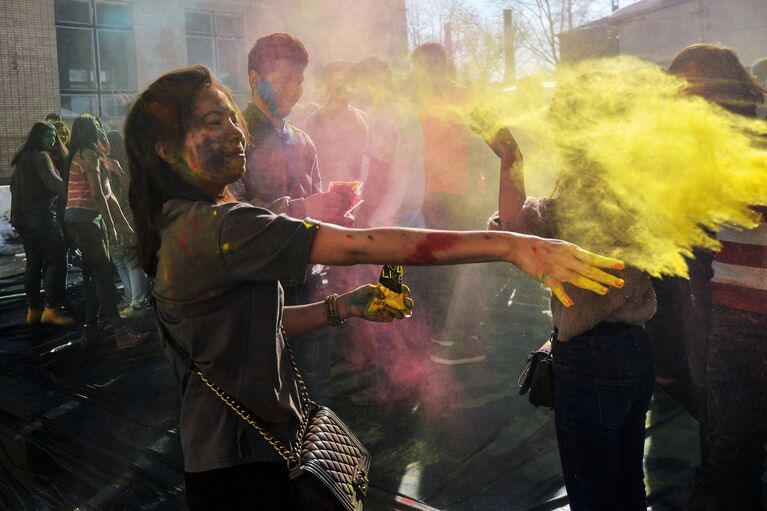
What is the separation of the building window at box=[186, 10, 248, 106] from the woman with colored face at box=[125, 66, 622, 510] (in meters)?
18.7

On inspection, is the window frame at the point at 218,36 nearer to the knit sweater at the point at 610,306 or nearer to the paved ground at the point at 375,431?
the paved ground at the point at 375,431

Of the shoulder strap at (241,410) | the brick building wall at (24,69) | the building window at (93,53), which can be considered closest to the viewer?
the shoulder strap at (241,410)

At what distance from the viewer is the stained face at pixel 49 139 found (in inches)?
285

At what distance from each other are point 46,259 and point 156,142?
6649 mm

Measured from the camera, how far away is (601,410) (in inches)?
91.9

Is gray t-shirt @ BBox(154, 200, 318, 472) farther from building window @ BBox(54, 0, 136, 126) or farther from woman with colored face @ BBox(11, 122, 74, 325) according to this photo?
building window @ BBox(54, 0, 136, 126)

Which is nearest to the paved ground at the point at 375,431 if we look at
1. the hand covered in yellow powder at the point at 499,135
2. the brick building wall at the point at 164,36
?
the hand covered in yellow powder at the point at 499,135

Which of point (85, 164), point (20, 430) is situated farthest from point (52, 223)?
point (20, 430)

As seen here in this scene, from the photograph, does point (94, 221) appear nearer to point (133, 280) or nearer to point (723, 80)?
point (133, 280)

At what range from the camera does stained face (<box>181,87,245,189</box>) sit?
1977 mm

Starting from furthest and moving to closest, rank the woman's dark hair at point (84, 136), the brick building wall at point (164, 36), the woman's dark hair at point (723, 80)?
1. the brick building wall at point (164, 36)
2. the woman's dark hair at point (84, 136)
3. the woman's dark hair at point (723, 80)

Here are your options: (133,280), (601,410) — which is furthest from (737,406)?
(133,280)

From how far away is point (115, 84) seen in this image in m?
19.2

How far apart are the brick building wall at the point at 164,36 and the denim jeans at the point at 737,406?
17.4 metres
